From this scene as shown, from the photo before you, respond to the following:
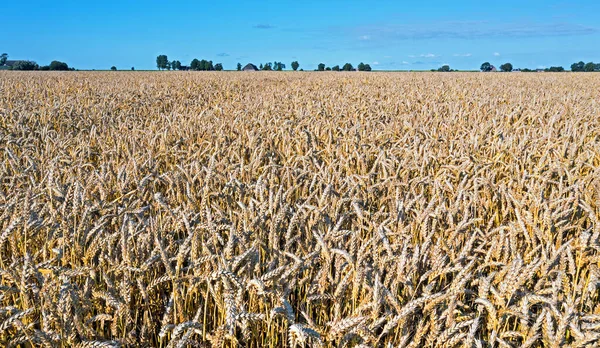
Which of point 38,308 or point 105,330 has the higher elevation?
point 38,308

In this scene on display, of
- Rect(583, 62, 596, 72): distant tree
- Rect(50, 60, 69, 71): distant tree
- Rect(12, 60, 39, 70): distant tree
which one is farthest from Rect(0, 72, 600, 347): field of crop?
Rect(583, 62, 596, 72): distant tree

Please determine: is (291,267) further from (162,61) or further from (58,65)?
(162,61)

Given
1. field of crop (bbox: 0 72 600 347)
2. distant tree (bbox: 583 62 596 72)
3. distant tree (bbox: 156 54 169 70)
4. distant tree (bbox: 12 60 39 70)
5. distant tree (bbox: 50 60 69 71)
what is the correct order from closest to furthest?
field of crop (bbox: 0 72 600 347)
distant tree (bbox: 12 60 39 70)
distant tree (bbox: 50 60 69 71)
distant tree (bbox: 583 62 596 72)
distant tree (bbox: 156 54 169 70)

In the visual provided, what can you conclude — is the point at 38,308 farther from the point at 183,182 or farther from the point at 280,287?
the point at 183,182

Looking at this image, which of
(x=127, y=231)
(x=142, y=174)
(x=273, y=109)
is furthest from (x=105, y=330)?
(x=273, y=109)

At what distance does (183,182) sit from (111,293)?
1311mm

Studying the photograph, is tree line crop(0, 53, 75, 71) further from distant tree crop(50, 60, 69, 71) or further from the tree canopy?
the tree canopy

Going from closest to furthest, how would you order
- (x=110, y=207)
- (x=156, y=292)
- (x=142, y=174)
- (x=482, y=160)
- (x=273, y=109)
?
(x=156, y=292) < (x=110, y=207) < (x=142, y=174) < (x=482, y=160) < (x=273, y=109)

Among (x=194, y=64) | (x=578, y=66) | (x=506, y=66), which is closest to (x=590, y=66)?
(x=578, y=66)

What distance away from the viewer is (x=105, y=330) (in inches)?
71.1

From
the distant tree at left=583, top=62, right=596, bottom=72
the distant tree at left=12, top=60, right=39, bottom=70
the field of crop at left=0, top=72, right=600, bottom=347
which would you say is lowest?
the field of crop at left=0, top=72, right=600, bottom=347

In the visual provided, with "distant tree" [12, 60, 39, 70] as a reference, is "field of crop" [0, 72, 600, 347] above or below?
below

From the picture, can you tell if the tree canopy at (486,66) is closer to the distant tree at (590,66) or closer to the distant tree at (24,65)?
the distant tree at (590,66)

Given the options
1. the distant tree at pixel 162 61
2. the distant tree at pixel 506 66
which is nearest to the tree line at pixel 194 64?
the distant tree at pixel 162 61
